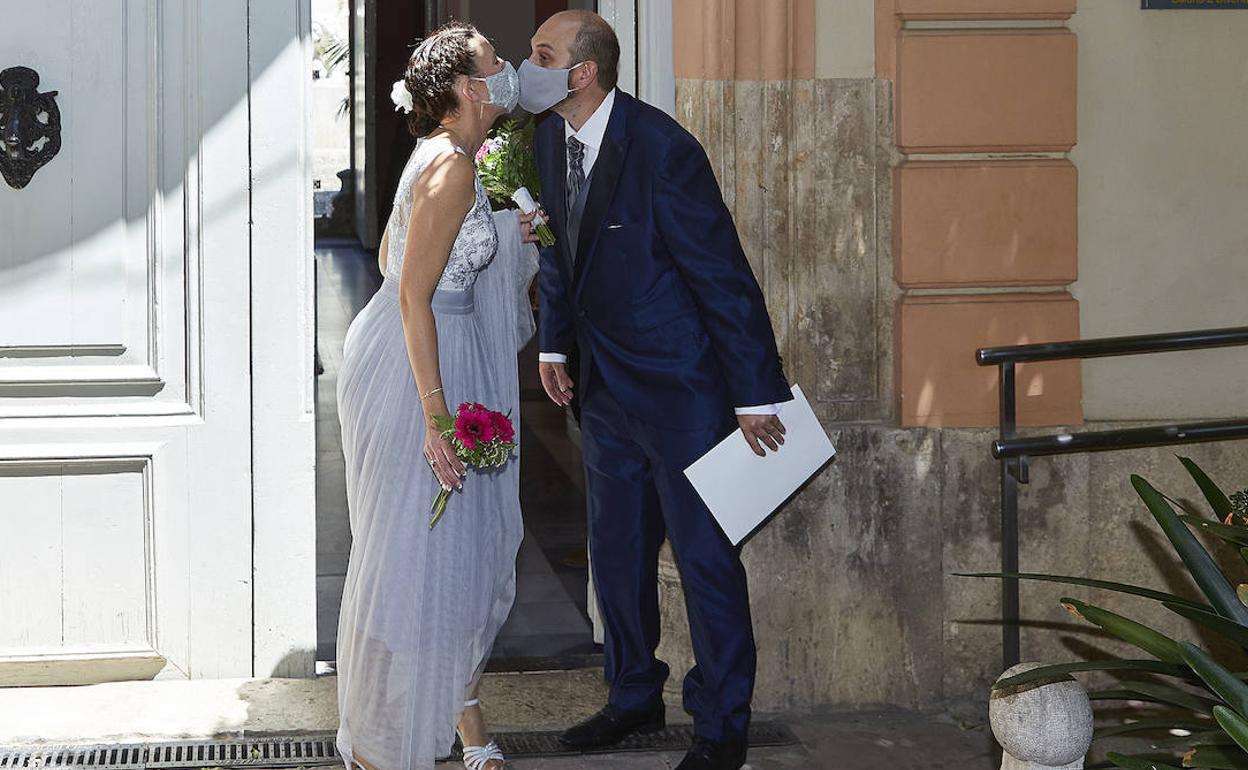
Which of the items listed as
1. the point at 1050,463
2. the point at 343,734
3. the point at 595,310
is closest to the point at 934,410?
the point at 1050,463

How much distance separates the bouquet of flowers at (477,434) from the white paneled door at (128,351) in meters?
1.14

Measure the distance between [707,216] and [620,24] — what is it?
0.93m

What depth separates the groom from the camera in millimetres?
4156

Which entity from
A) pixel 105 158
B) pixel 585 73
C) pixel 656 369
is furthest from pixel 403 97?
pixel 105 158

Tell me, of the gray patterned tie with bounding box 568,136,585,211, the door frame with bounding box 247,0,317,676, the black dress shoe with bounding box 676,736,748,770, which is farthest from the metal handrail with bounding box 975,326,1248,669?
the door frame with bounding box 247,0,317,676

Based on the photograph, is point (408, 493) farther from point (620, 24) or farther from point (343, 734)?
point (620, 24)

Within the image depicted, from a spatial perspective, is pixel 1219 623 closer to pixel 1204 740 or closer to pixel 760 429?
pixel 1204 740

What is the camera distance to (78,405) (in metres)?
→ 4.71

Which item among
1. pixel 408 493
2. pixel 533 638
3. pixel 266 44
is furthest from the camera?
pixel 533 638

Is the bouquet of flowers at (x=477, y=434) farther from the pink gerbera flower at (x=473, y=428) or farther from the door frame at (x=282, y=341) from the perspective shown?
the door frame at (x=282, y=341)

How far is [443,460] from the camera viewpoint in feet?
12.7

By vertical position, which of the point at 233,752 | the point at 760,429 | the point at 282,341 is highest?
the point at 282,341

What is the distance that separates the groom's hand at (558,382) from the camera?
459 cm

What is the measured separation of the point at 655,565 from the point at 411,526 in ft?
2.71
